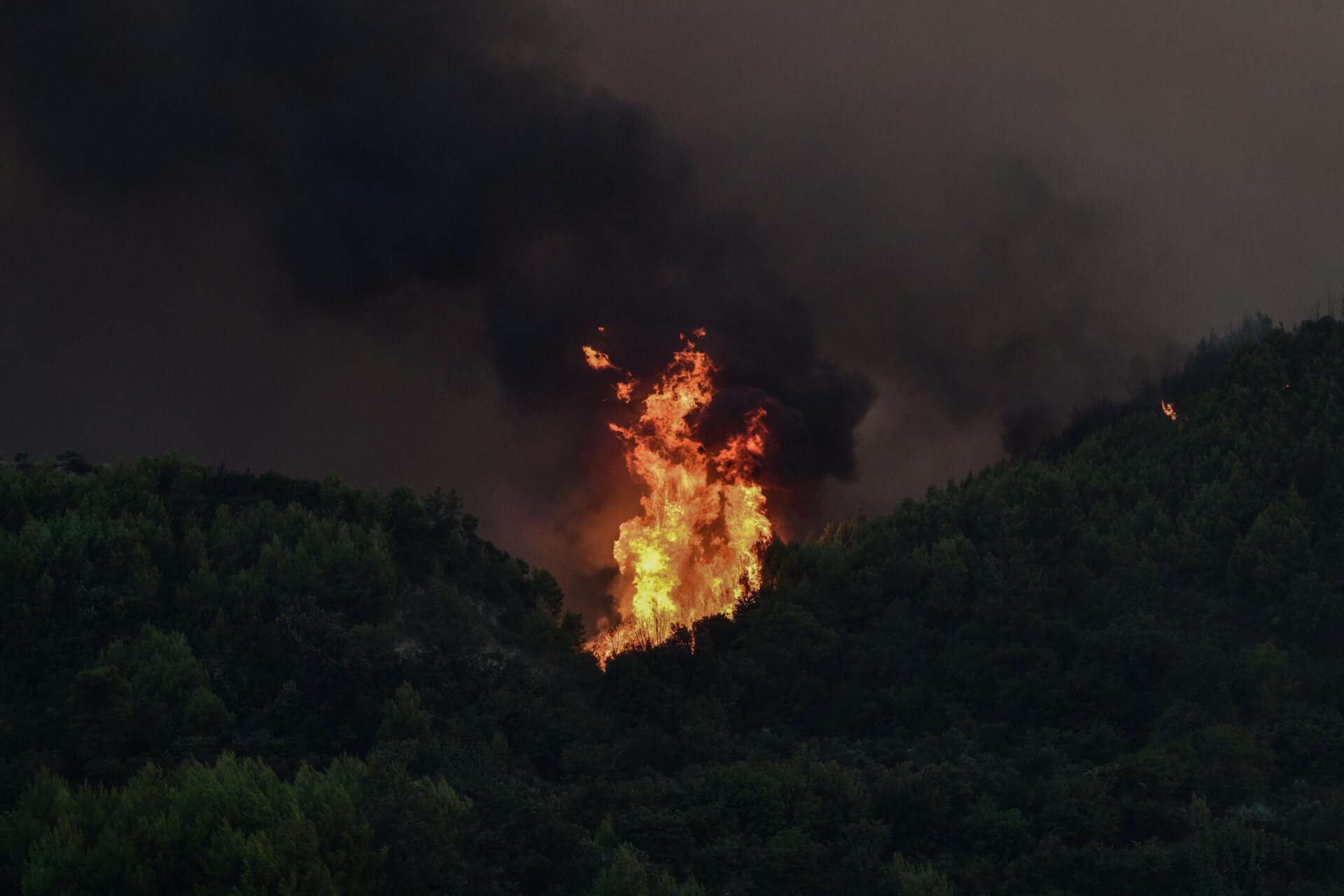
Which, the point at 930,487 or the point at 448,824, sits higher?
the point at 930,487

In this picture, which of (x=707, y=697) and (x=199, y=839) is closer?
(x=199, y=839)

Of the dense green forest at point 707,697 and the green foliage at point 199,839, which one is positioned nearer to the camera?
the green foliage at point 199,839

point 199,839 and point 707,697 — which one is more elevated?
point 707,697

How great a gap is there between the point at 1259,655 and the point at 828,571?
23.9m

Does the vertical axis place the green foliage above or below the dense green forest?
below

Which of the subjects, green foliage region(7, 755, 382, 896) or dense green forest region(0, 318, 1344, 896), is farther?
dense green forest region(0, 318, 1344, 896)

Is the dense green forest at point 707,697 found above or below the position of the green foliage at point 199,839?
above

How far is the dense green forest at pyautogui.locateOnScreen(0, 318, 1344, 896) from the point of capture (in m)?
39.2

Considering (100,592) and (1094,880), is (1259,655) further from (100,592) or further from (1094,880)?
(100,592)

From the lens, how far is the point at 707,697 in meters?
63.7

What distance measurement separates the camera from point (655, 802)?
4575 centimetres

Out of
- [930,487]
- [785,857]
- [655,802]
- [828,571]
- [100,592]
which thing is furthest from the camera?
[930,487]

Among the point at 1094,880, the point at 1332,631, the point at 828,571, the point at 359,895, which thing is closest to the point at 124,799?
the point at 359,895

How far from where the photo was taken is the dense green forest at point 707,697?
39188 millimetres
